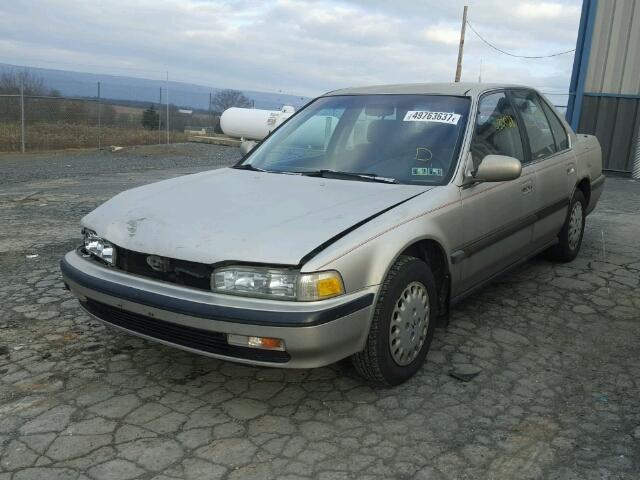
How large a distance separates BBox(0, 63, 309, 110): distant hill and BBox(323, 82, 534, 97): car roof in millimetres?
14786

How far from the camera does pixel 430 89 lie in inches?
163

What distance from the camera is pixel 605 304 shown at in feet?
14.7

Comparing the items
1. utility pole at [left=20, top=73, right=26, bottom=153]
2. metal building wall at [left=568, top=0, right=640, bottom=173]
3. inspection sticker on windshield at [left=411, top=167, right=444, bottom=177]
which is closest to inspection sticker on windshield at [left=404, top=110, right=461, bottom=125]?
inspection sticker on windshield at [left=411, top=167, right=444, bottom=177]

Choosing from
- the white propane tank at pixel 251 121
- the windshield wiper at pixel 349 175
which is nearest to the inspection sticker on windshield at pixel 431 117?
the windshield wiper at pixel 349 175

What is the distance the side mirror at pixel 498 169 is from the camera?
3.44 metres

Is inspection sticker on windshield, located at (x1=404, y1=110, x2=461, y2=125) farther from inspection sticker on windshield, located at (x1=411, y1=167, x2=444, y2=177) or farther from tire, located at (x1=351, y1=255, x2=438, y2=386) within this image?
tire, located at (x1=351, y1=255, x2=438, y2=386)

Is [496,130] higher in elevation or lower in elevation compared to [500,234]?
higher

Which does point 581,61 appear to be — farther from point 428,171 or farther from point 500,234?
point 428,171

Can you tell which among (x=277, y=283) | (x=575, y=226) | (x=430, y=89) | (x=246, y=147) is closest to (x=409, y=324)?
(x=277, y=283)

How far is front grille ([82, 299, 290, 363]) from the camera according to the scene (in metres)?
2.69

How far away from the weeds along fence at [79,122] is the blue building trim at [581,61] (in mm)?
13567

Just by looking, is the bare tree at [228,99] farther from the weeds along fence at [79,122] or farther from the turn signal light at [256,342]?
the turn signal light at [256,342]

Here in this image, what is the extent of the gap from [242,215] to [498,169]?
150cm

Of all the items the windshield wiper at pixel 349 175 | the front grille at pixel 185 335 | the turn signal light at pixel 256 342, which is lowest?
the front grille at pixel 185 335
